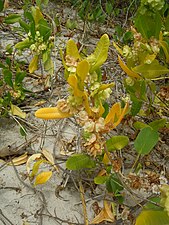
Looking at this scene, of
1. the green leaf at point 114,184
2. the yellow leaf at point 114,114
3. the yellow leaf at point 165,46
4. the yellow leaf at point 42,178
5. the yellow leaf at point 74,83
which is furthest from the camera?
the yellow leaf at point 42,178

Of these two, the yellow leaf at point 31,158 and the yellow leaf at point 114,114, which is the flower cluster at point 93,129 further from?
the yellow leaf at point 31,158

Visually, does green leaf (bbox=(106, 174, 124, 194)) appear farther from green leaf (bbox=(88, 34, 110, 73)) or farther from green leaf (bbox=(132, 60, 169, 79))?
green leaf (bbox=(88, 34, 110, 73))

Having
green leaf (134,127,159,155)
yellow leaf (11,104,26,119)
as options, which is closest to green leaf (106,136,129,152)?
green leaf (134,127,159,155)

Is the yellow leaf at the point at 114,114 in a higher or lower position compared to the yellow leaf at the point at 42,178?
higher

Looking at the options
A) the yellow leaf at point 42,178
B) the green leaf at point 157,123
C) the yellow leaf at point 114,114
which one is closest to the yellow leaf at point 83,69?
the yellow leaf at point 114,114

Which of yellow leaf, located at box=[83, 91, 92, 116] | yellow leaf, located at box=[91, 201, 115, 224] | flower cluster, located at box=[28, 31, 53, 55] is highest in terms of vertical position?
yellow leaf, located at box=[83, 91, 92, 116]

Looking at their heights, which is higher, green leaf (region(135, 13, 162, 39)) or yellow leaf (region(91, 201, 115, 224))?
green leaf (region(135, 13, 162, 39))

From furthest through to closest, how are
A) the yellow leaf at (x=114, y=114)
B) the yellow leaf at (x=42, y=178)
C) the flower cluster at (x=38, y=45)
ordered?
the flower cluster at (x=38, y=45), the yellow leaf at (x=42, y=178), the yellow leaf at (x=114, y=114)
